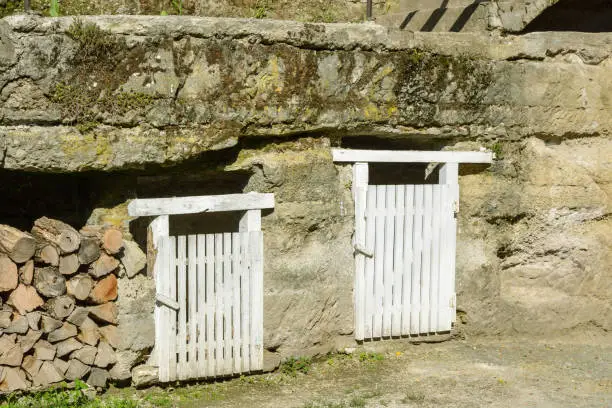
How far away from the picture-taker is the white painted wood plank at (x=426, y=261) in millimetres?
8031

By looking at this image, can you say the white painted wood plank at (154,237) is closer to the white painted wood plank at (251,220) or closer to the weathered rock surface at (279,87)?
the weathered rock surface at (279,87)

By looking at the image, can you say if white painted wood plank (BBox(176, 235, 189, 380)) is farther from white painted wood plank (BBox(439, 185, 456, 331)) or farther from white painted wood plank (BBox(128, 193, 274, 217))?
white painted wood plank (BBox(439, 185, 456, 331))

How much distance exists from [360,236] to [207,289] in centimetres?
160

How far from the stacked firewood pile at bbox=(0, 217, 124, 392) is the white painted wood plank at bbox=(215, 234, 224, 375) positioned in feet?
2.70

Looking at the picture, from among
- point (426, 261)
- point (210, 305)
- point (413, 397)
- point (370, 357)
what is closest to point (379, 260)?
point (426, 261)

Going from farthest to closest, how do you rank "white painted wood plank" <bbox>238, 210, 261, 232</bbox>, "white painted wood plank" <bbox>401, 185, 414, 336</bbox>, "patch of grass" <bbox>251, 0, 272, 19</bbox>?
"patch of grass" <bbox>251, 0, 272, 19</bbox> < "white painted wood plank" <bbox>401, 185, 414, 336</bbox> < "white painted wood plank" <bbox>238, 210, 261, 232</bbox>

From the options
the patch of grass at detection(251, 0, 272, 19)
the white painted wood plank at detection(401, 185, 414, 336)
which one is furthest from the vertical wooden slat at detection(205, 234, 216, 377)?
the patch of grass at detection(251, 0, 272, 19)

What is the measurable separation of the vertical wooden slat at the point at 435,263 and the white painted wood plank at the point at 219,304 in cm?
228

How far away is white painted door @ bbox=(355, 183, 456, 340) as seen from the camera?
7.76 meters

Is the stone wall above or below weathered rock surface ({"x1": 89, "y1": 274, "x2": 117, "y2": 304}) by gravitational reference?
above

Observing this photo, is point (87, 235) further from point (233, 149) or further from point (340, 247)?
point (340, 247)

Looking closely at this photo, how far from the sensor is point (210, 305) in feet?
22.9

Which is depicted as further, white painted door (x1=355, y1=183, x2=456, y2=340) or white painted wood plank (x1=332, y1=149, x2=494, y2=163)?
white painted door (x1=355, y1=183, x2=456, y2=340)

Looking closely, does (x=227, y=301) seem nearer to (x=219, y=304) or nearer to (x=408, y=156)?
(x=219, y=304)
